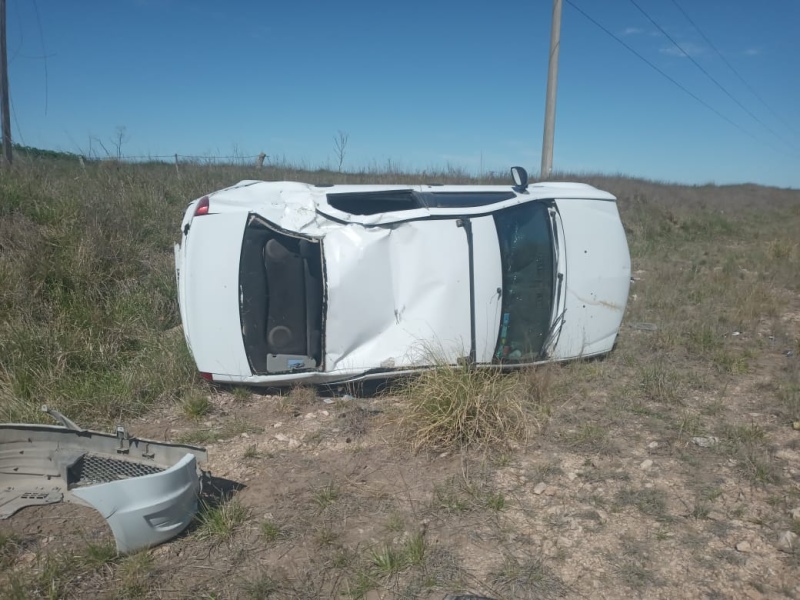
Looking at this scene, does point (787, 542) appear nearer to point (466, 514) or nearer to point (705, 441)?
point (705, 441)

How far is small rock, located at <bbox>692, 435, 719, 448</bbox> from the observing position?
156 inches

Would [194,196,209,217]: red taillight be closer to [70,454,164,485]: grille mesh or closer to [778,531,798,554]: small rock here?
[70,454,164,485]: grille mesh

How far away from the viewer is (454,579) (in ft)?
8.91

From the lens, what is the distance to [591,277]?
5.07m

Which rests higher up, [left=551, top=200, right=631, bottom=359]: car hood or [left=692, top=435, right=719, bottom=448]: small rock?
[left=551, top=200, right=631, bottom=359]: car hood

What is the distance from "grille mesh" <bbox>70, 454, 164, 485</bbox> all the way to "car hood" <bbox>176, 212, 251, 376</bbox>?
4.01 feet

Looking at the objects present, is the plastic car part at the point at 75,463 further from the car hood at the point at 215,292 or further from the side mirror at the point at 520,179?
the side mirror at the point at 520,179

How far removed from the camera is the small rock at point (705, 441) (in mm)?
3960

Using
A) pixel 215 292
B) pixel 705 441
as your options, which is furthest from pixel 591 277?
pixel 215 292

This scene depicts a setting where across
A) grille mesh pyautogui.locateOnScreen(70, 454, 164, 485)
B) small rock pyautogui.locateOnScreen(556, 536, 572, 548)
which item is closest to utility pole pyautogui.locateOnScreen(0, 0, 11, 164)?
grille mesh pyautogui.locateOnScreen(70, 454, 164, 485)

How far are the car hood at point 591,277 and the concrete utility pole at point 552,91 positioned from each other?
23.1 feet

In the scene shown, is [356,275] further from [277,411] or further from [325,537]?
[325,537]

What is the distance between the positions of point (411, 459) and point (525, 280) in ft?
5.86

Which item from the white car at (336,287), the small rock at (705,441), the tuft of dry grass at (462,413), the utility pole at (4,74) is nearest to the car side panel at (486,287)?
the white car at (336,287)
